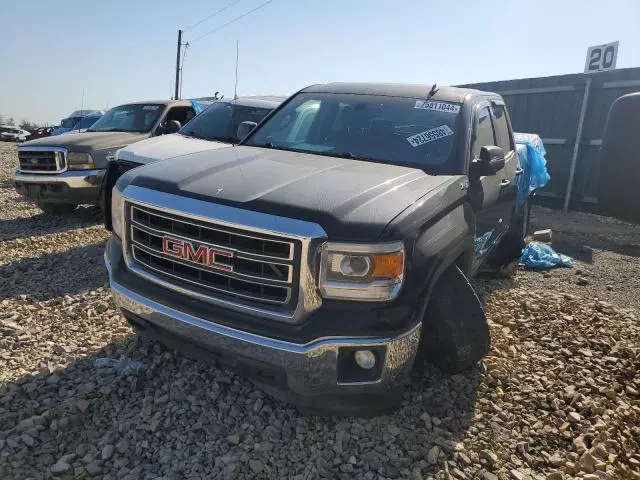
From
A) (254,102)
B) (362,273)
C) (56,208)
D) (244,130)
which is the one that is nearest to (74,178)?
(56,208)

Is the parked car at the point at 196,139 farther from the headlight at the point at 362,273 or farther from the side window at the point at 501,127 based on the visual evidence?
the headlight at the point at 362,273

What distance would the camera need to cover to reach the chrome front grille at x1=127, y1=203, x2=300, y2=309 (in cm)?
232

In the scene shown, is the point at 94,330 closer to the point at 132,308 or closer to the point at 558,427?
the point at 132,308

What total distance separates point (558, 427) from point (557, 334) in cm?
132

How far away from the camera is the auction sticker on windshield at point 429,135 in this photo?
135 inches

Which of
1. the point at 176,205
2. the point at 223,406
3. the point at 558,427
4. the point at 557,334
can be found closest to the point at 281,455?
the point at 223,406

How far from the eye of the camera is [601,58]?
9.98 m

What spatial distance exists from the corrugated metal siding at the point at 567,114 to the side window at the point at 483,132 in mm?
6563

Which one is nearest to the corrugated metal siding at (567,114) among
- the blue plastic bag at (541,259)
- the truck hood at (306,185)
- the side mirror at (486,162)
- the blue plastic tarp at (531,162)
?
the blue plastic tarp at (531,162)

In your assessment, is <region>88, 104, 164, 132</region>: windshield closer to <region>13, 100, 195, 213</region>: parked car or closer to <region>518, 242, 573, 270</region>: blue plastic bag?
<region>13, 100, 195, 213</region>: parked car

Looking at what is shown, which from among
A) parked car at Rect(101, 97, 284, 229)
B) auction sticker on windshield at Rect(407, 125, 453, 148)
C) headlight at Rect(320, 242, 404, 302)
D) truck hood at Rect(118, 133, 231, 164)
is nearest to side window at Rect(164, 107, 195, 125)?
parked car at Rect(101, 97, 284, 229)

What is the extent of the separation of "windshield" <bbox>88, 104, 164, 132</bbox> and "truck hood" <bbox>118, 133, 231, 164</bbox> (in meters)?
1.92

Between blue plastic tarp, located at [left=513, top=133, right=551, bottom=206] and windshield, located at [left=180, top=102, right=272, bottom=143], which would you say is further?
blue plastic tarp, located at [left=513, top=133, right=551, bottom=206]

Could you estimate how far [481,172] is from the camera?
3.37 meters
